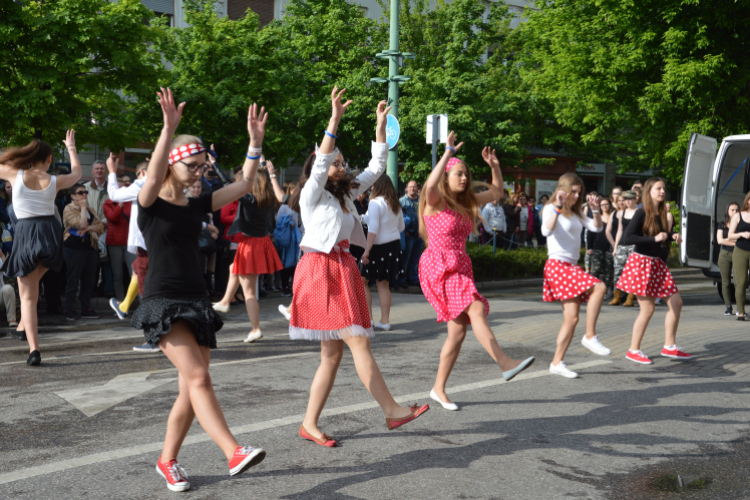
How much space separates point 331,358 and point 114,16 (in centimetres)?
1429

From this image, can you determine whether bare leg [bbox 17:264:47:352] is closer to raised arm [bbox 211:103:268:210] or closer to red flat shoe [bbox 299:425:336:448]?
red flat shoe [bbox 299:425:336:448]

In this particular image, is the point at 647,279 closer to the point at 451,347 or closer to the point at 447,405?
the point at 451,347

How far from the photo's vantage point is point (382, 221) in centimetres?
939

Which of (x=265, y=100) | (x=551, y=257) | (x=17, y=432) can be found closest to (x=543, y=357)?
(x=551, y=257)

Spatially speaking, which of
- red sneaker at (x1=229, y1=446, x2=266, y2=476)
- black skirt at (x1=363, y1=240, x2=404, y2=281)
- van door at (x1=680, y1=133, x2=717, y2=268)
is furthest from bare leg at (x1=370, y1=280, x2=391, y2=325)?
van door at (x1=680, y1=133, x2=717, y2=268)

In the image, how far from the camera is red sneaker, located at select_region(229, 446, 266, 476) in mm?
3553

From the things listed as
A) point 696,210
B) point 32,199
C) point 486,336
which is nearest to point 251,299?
point 32,199

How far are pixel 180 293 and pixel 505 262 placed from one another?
13.5 metres

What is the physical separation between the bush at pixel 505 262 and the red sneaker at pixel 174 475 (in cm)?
1239

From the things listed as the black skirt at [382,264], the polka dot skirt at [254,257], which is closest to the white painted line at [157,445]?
the polka dot skirt at [254,257]

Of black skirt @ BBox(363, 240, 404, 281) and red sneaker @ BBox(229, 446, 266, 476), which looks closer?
red sneaker @ BBox(229, 446, 266, 476)

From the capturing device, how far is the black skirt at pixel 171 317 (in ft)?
12.2

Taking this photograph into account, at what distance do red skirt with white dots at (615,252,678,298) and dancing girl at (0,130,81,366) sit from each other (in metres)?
5.18

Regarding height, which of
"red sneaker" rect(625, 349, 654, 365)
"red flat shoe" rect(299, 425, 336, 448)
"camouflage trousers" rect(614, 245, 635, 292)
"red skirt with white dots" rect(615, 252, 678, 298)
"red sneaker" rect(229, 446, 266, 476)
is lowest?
"red sneaker" rect(625, 349, 654, 365)
